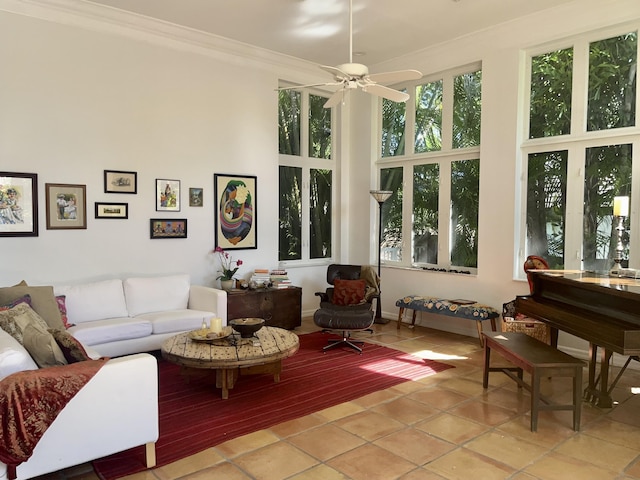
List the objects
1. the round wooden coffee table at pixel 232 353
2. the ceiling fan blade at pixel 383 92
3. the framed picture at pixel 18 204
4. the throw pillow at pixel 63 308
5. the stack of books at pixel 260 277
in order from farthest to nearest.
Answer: the stack of books at pixel 260 277 < the framed picture at pixel 18 204 < the throw pillow at pixel 63 308 < the ceiling fan blade at pixel 383 92 < the round wooden coffee table at pixel 232 353

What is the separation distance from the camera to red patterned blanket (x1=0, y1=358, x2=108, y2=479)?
2.27 m

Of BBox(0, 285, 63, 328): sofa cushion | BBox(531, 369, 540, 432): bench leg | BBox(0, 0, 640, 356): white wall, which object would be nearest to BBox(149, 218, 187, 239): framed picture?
BBox(0, 0, 640, 356): white wall

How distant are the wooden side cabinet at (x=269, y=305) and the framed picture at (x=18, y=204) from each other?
2.21 meters

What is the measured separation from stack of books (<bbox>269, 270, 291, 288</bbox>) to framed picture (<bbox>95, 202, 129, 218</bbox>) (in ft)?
6.51

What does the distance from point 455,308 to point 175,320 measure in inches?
126

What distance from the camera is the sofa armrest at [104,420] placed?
2.45 m

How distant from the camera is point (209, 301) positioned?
209 inches

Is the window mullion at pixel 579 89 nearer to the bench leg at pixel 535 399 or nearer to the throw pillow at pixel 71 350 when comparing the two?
the bench leg at pixel 535 399

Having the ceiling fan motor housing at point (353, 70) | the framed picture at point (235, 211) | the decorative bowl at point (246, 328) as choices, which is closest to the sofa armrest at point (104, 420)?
Result: the decorative bowl at point (246, 328)

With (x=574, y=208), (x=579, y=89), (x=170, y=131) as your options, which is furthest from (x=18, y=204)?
(x=579, y=89)

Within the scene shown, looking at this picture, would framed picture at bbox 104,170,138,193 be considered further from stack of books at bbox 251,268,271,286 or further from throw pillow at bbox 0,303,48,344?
throw pillow at bbox 0,303,48,344

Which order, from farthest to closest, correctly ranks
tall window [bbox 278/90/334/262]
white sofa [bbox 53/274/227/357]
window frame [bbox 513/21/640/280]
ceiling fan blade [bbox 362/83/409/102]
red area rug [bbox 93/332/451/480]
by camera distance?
tall window [bbox 278/90/334/262]
window frame [bbox 513/21/640/280]
white sofa [bbox 53/274/227/357]
ceiling fan blade [bbox 362/83/409/102]
red area rug [bbox 93/332/451/480]

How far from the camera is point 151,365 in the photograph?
2.77 metres

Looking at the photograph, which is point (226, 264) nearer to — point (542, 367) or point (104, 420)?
→ point (104, 420)
